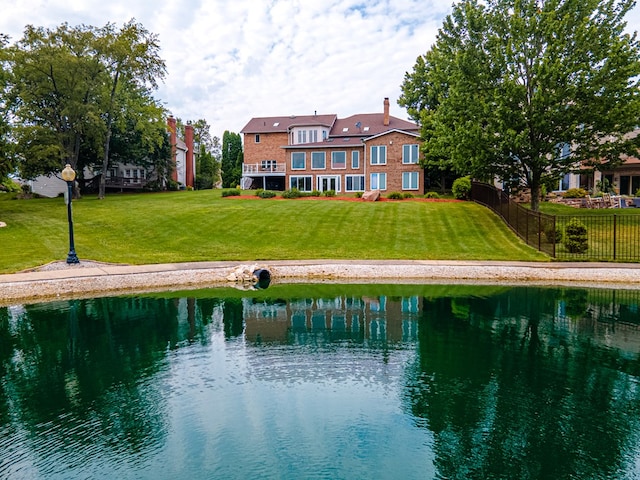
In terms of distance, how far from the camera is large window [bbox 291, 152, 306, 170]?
4928cm

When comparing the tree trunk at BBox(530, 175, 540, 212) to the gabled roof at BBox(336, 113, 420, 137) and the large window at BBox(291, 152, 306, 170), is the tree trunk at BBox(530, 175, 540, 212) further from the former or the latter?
the large window at BBox(291, 152, 306, 170)

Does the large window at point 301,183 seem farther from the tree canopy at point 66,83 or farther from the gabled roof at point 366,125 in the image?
the tree canopy at point 66,83

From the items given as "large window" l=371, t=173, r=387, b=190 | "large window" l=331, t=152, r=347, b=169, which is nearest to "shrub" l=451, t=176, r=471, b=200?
"large window" l=371, t=173, r=387, b=190

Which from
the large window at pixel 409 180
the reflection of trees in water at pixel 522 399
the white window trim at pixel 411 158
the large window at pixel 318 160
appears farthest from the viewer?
the large window at pixel 318 160

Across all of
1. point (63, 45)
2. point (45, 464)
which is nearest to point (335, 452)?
point (45, 464)

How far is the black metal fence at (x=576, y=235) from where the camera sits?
73.9 feet

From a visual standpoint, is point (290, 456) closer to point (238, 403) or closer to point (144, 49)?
point (238, 403)

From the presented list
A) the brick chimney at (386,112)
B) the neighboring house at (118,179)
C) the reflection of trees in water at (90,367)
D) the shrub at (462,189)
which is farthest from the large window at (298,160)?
the reflection of trees in water at (90,367)

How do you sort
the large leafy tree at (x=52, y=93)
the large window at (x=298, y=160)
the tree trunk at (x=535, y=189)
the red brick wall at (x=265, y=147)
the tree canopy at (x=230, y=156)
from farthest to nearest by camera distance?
the tree canopy at (x=230, y=156)
the red brick wall at (x=265, y=147)
the large window at (x=298, y=160)
the large leafy tree at (x=52, y=93)
the tree trunk at (x=535, y=189)

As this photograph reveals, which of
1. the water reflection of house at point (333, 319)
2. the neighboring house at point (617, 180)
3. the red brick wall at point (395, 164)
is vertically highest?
the red brick wall at point (395, 164)

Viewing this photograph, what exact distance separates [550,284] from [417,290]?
5419 mm

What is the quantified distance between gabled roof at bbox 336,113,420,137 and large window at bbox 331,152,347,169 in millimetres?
3825

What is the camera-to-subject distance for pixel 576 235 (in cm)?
2291

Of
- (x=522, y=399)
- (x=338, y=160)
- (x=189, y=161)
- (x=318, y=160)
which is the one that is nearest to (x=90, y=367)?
(x=522, y=399)
